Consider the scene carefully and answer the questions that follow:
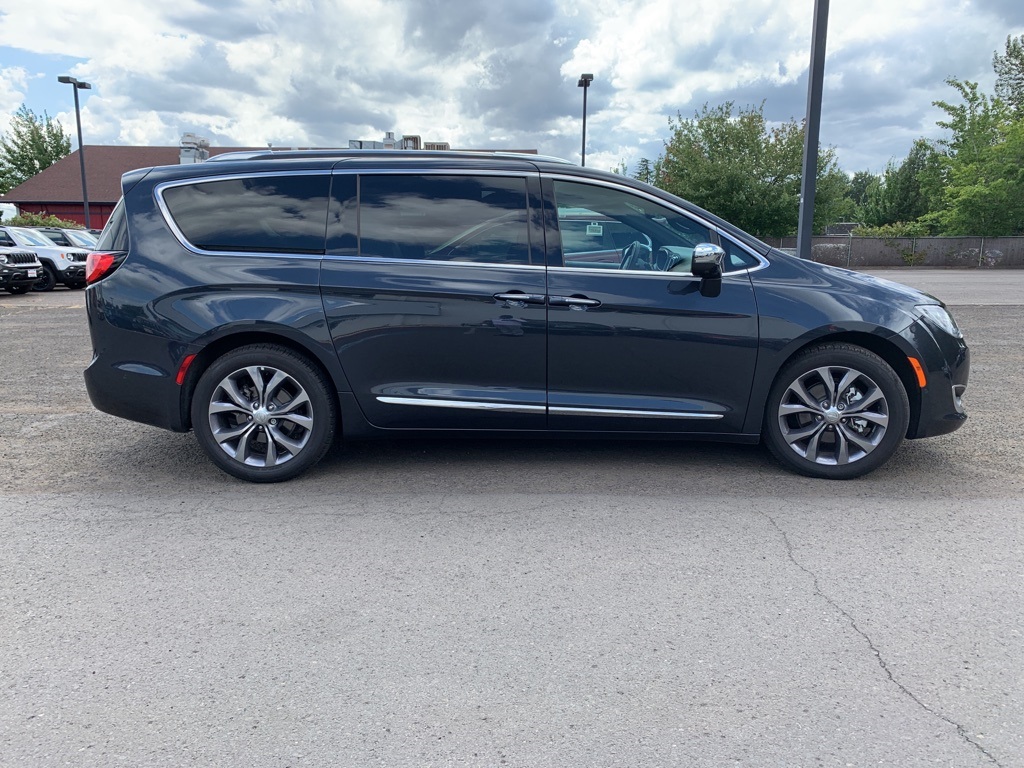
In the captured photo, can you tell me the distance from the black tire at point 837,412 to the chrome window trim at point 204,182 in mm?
2923

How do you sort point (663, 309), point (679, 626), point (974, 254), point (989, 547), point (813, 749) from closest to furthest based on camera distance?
point (813, 749)
point (679, 626)
point (989, 547)
point (663, 309)
point (974, 254)

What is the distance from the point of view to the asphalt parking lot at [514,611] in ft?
7.84

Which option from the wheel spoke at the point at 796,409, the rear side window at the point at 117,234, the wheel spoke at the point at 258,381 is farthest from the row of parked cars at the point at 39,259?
the wheel spoke at the point at 796,409

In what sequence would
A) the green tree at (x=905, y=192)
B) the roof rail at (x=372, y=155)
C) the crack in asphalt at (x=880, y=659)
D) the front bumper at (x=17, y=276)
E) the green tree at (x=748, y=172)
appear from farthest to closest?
the green tree at (x=905, y=192), the green tree at (x=748, y=172), the front bumper at (x=17, y=276), the roof rail at (x=372, y=155), the crack in asphalt at (x=880, y=659)

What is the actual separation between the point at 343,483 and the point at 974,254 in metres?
39.1

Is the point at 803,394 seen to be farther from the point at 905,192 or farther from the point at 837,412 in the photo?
the point at 905,192

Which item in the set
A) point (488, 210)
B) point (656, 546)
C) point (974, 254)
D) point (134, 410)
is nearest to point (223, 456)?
point (134, 410)

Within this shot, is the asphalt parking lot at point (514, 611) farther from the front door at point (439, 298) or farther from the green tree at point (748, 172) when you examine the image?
the green tree at point (748, 172)

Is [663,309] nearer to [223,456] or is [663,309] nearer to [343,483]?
[343,483]

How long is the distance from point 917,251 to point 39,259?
35597 millimetres

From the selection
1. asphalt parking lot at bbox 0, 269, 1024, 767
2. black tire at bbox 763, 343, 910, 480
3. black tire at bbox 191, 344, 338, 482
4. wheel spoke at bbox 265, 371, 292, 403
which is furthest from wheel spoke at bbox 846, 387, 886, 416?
wheel spoke at bbox 265, 371, 292, 403

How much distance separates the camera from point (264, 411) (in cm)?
468

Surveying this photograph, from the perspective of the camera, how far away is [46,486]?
4660mm

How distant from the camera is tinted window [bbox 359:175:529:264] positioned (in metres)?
4.66
